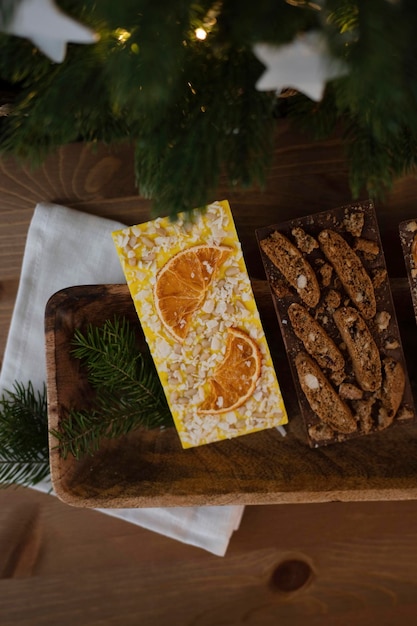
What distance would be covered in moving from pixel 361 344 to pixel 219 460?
0.28 meters

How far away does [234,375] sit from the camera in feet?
2.86

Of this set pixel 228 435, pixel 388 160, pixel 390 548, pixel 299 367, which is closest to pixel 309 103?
pixel 388 160

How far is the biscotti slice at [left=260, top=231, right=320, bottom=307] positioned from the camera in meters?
0.85

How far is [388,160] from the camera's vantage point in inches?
21.4

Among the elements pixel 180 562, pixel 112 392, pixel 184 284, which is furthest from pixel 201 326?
pixel 180 562

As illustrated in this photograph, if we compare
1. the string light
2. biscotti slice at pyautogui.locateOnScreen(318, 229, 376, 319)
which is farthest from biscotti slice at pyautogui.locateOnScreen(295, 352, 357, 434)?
the string light

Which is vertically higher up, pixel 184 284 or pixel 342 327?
pixel 184 284

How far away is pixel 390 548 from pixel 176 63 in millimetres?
910

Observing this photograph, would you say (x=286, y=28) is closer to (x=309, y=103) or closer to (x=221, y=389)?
(x=309, y=103)

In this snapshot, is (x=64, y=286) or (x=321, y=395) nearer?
(x=321, y=395)

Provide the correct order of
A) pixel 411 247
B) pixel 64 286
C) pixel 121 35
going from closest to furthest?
1. pixel 121 35
2. pixel 411 247
3. pixel 64 286

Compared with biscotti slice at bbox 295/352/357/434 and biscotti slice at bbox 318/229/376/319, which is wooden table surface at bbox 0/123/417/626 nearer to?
biscotti slice at bbox 295/352/357/434

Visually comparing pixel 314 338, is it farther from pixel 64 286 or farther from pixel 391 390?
pixel 64 286

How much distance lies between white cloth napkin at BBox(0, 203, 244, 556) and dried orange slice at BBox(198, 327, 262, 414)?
22cm
